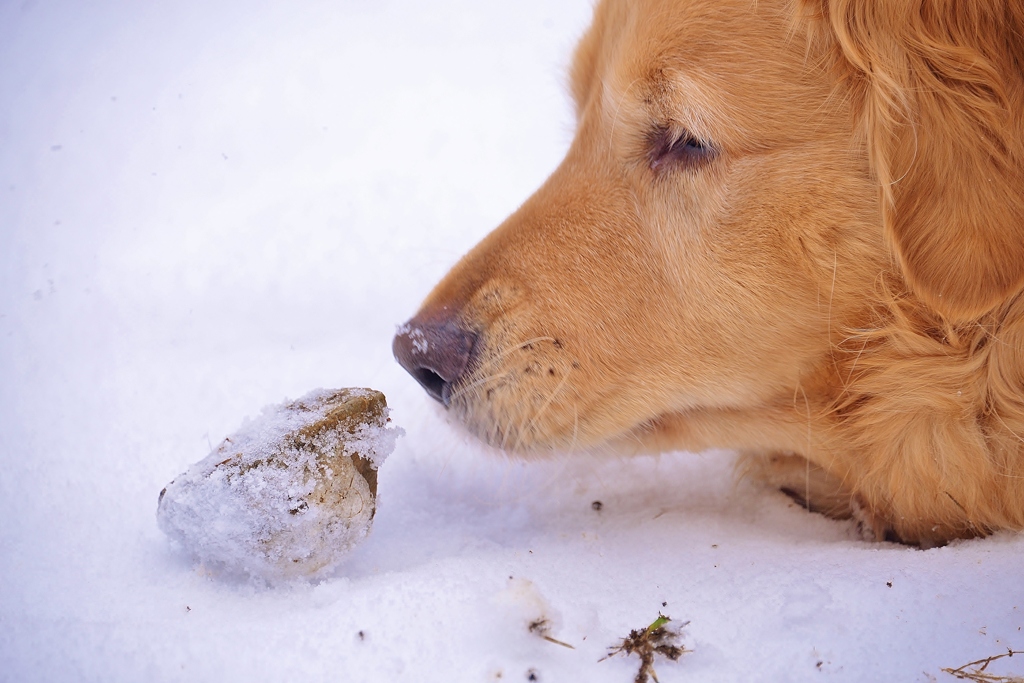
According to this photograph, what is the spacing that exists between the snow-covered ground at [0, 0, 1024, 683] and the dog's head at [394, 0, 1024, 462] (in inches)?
10.3

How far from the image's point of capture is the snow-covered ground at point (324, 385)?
144 cm

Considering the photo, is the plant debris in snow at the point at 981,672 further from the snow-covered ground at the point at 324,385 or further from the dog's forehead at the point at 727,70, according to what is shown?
the dog's forehead at the point at 727,70

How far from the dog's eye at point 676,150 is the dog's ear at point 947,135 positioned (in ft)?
1.12

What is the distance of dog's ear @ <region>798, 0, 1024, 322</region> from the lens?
1459mm

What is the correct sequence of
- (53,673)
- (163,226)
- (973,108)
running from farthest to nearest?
(163,226) < (973,108) < (53,673)

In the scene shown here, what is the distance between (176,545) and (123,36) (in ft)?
9.17

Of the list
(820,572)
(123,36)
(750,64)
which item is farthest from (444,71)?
(820,572)

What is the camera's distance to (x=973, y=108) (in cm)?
146

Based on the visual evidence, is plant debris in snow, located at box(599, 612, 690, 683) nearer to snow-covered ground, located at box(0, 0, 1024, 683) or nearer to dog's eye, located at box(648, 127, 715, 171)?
snow-covered ground, located at box(0, 0, 1024, 683)

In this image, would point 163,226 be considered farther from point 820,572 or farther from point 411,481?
point 820,572

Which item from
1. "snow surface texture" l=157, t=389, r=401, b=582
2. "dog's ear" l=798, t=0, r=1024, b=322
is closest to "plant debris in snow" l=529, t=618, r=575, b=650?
"snow surface texture" l=157, t=389, r=401, b=582

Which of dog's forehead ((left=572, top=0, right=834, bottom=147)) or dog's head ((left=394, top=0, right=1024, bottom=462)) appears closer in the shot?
dog's head ((left=394, top=0, right=1024, bottom=462))

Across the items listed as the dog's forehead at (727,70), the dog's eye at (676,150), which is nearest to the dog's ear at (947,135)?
the dog's forehead at (727,70)

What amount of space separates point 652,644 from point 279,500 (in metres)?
0.81
